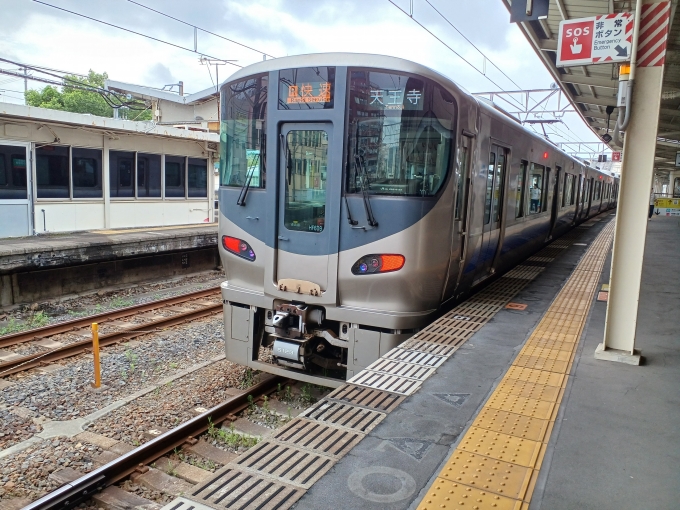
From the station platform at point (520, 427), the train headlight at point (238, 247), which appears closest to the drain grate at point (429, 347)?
the station platform at point (520, 427)

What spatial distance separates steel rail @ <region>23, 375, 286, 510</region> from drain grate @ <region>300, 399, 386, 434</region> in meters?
1.79

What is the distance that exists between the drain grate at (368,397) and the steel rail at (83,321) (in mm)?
5652

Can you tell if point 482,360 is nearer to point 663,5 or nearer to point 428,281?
point 428,281

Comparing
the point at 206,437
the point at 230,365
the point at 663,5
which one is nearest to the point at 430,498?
the point at 206,437

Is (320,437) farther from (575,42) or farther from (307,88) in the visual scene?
(575,42)

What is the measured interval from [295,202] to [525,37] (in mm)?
7433

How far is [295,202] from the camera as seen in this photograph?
486cm

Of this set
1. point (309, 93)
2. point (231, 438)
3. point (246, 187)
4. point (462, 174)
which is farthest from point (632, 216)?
point (231, 438)

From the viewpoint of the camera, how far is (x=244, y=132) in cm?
502

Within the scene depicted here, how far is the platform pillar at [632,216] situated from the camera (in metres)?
3.82

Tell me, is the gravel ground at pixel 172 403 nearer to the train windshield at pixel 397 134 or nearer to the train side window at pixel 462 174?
the train windshield at pixel 397 134

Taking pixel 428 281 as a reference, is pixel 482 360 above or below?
below

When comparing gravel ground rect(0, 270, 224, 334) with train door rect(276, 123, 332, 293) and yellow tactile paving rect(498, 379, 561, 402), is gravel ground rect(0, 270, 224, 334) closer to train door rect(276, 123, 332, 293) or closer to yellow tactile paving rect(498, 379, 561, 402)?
train door rect(276, 123, 332, 293)

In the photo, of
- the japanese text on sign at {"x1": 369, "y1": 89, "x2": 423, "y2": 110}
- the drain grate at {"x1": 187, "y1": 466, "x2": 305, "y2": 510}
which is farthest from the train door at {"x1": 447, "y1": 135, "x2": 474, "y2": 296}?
the drain grate at {"x1": 187, "y1": 466, "x2": 305, "y2": 510}
